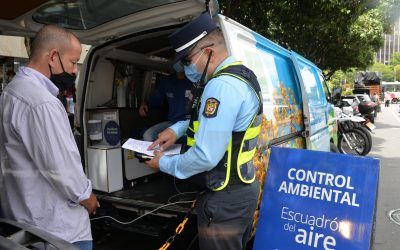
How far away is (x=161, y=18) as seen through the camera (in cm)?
316

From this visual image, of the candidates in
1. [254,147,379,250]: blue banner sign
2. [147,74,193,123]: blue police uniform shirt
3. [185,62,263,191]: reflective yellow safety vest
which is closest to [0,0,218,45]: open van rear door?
[185,62,263,191]: reflective yellow safety vest

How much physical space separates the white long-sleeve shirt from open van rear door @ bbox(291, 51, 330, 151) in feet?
10.7

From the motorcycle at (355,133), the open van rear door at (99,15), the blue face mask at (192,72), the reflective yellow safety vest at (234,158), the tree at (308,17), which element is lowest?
the motorcycle at (355,133)

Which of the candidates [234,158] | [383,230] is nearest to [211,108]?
[234,158]

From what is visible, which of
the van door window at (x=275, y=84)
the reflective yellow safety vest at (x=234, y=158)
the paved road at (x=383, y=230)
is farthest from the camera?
the paved road at (x=383, y=230)

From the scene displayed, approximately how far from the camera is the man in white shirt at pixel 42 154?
1.86 m

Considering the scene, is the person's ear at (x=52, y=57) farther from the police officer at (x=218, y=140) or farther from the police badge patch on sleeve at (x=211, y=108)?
the police badge patch on sleeve at (x=211, y=108)

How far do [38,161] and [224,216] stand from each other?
1.06 meters

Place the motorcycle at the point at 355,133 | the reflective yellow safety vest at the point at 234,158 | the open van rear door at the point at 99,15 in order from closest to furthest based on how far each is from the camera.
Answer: the reflective yellow safety vest at the point at 234,158
the open van rear door at the point at 99,15
the motorcycle at the point at 355,133

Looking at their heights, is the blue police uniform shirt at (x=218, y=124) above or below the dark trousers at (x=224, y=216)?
above

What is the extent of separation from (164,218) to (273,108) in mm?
1444

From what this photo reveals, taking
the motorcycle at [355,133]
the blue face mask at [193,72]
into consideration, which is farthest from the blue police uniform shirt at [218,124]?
the motorcycle at [355,133]

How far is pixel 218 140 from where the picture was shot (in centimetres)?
210

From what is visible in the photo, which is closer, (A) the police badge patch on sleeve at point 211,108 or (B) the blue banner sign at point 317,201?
(A) the police badge patch on sleeve at point 211,108
